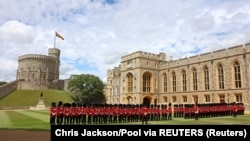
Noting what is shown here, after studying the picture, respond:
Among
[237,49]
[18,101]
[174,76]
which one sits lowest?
[18,101]

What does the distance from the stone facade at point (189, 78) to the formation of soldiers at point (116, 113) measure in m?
9.35

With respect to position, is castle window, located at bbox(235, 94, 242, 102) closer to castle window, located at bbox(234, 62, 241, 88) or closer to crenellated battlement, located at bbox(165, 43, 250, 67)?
castle window, located at bbox(234, 62, 241, 88)

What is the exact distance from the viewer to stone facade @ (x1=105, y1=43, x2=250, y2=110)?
1240 inches

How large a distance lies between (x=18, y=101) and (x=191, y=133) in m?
55.9

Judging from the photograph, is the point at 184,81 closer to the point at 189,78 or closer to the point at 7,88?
the point at 189,78

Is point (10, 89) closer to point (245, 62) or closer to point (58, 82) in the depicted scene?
point (58, 82)

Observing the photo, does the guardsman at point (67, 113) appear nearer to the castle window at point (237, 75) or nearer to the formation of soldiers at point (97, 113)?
the formation of soldiers at point (97, 113)

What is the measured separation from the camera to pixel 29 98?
60.6 meters

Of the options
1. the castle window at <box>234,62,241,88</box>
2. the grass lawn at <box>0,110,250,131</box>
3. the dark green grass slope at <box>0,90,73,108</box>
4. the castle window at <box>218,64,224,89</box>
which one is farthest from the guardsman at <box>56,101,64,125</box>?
the dark green grass slope at <box>0,90,73,108</box>

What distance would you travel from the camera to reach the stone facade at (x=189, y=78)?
3148 cm

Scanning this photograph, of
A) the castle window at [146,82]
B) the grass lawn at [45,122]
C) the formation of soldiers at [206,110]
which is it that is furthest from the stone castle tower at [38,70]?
the formation of soldiers at [206,110]

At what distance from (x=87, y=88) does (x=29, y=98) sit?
14.4 meters

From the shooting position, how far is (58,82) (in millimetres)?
82188

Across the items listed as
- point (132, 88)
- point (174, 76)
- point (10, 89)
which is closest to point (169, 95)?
point (174, 76)
